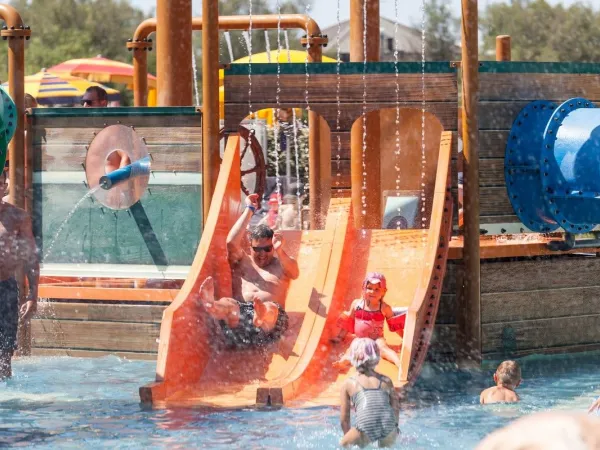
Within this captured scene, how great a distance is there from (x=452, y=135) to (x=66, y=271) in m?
3.41

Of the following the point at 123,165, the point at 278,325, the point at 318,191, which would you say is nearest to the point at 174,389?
the point at 278,325

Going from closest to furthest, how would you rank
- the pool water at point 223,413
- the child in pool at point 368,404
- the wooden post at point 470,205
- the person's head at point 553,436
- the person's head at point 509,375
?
the person's head at point 553,436, the child in pool at point 368,404, the pool water at point 223,413, the person's head at point 509,375, the wooden post at point 470,205

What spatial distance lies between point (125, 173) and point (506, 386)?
3603mm

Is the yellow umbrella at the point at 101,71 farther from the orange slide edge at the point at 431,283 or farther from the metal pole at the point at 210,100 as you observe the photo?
the orange slide edge at the point at 431,283

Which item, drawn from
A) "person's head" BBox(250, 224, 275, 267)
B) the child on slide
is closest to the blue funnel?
"person's head" BBox(250, 224, 275, 267)

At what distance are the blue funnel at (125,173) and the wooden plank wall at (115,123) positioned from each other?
0.26 ft

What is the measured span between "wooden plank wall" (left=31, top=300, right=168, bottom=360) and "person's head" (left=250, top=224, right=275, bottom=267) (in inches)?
37.3

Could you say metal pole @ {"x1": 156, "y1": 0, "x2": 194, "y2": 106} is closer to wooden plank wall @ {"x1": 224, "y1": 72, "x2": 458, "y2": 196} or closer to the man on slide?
wooden plank wall @ {"x1": 224, "y1": 72, "x2": 458, "y2": 196}

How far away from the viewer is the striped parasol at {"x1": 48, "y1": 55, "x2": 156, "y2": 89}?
23.8m

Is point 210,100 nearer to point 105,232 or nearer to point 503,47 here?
point 105,232

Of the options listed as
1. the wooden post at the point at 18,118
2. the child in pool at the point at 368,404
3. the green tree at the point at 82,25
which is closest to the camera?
the child in pool at the point at 368,404

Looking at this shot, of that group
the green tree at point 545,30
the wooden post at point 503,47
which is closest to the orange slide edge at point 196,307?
the wooden post at point 503,47

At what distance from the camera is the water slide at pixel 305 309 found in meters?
7.23

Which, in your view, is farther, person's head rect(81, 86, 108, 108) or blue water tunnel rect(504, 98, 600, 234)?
person's head rect(81, 86, 108, 108)
